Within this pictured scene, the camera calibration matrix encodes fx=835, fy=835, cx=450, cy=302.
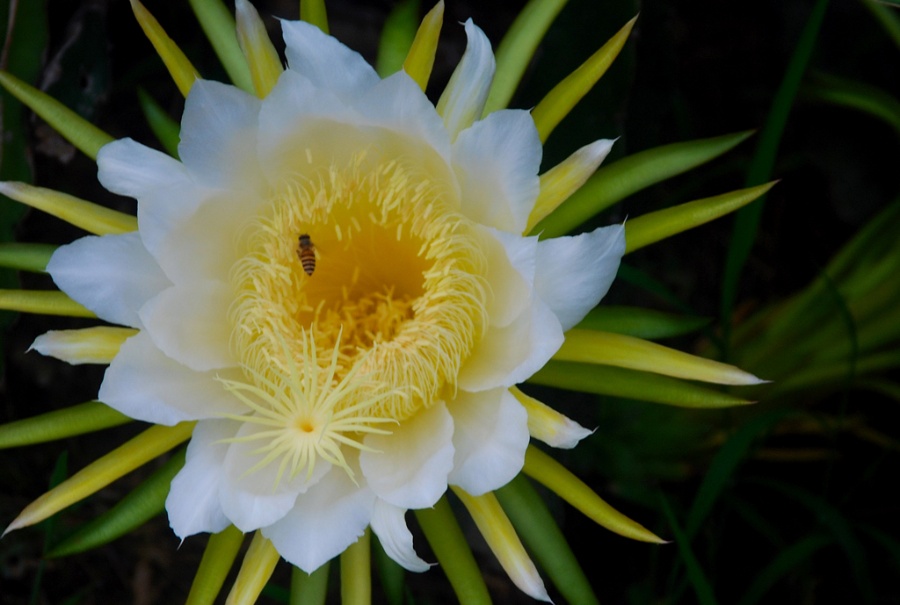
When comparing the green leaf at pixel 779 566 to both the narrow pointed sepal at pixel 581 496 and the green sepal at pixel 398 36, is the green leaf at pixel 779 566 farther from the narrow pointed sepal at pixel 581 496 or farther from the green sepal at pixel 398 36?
the green sepal at pixel 398 36

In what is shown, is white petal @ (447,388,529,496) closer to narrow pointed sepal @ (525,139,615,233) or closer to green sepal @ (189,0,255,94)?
narrow pointed sepal @ (525,139,615,233)

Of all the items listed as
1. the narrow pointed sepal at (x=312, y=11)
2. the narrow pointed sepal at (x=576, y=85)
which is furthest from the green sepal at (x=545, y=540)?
the narrow pointed sepal at (x=312, y=11)

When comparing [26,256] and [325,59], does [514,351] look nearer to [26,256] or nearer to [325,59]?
[325,59]

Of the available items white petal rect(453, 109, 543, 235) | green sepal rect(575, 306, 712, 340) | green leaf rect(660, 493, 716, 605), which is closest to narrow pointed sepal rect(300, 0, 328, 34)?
white petal rect(453, 109, 543, 235)

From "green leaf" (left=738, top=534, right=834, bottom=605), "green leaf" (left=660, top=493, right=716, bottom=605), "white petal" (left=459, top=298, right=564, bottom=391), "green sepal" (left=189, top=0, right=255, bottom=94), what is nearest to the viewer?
"white petal" (left=459, top=298, right=564, bottom=391)

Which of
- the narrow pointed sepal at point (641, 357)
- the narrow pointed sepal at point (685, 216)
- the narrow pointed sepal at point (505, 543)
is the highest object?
the narrow pointed sepal at point (685, 216)

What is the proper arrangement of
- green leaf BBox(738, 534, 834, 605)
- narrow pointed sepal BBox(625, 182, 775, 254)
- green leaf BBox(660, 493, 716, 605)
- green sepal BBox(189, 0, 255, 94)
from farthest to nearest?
green leaf BBox(738, 534, 834, 605) → green leaf BBox(660, 493, 716, 605) → green sepal BBox(189, 0, 255, 94) → narrow pointed sepal BBox(625, 182, 775, 254)
